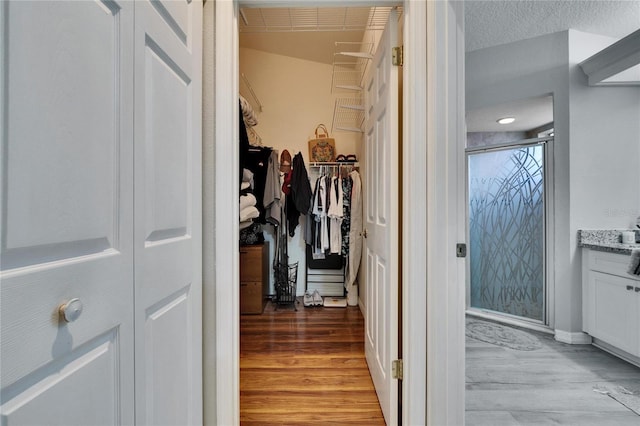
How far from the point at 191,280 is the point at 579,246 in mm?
3029

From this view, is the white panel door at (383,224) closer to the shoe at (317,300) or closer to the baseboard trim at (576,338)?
the shoe at (317,300)

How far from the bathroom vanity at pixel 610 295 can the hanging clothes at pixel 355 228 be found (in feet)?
6.30

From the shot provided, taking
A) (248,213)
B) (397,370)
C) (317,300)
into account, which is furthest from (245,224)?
(397,370)

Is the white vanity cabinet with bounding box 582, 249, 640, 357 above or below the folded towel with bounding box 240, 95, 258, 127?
below

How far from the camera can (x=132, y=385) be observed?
0.78 m

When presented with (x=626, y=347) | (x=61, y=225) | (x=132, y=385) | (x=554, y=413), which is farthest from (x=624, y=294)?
(x=61, y=225)

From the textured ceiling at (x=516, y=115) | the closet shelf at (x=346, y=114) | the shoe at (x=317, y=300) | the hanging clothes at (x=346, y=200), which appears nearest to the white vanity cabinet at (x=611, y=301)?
the textured ceiling at (x=516, y=115)

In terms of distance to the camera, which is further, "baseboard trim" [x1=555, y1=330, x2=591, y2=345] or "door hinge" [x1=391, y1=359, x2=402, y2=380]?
"baseboard trim" [x1=555, y1=330, x2=591, y2=345]

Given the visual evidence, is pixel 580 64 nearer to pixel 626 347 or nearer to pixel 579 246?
pixel 579 246

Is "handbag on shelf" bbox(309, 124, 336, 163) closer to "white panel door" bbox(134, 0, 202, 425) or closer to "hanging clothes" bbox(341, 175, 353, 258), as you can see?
"hanging clothes" bbox(341, 175, 353, 258)

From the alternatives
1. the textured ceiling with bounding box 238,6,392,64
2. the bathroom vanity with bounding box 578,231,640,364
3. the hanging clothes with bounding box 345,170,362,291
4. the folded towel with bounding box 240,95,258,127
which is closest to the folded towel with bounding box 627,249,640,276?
the bathroom vanity with bounding box 578,231,640,364

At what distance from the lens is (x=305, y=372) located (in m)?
2.00

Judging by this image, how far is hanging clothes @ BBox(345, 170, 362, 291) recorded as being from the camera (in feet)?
10.8

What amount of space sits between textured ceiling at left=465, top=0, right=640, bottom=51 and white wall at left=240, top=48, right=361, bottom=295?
66.2 inches
